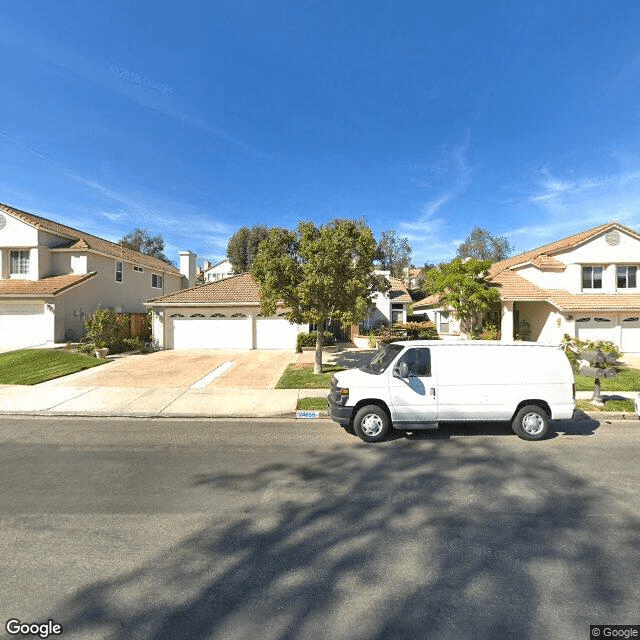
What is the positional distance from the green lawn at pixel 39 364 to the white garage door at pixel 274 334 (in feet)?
27.7

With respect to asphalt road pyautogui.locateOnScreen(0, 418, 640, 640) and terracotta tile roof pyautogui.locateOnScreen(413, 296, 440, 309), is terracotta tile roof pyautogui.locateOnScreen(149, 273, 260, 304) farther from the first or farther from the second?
asphalt road pyautogui.locateOnScreen(0, 418, 640, 640)

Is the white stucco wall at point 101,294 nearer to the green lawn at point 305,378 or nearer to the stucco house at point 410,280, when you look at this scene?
the green lawn at point 305,378

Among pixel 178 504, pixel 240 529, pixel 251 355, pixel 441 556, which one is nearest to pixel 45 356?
pixel 251 355

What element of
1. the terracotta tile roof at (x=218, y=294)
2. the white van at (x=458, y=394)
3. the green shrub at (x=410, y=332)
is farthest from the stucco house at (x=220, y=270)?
the white van at (x=458, y=394)

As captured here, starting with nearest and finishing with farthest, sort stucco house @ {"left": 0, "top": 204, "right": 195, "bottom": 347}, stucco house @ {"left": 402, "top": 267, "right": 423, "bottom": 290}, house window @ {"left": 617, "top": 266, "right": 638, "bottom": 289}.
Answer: stucco house @ {"left": 0, "top": 204, "right": 195, "bottom": 347} < house window @ {"left": 617, "top": 266, "right": 638, "bottom": 289} < stucco house @ {"left": 402, "top": 267, "right": 423, "bottom": 290}

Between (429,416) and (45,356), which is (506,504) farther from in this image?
(45,356)

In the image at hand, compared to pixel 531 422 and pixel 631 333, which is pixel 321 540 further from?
pixel 631 333

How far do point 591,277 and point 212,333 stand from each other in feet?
76.4

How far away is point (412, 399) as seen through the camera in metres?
6.97

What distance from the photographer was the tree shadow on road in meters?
2.79

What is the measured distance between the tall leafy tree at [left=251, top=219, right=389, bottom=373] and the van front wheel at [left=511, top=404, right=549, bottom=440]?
7072 millimetres

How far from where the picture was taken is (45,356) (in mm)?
16109

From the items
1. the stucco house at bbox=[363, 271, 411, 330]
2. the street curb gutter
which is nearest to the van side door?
the street curb gutter

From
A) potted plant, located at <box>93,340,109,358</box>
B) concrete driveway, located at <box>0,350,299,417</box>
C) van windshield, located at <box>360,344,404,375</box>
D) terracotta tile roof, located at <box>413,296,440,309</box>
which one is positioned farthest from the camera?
terracotta tile roof, located at <box>413,296,440,309</box>
